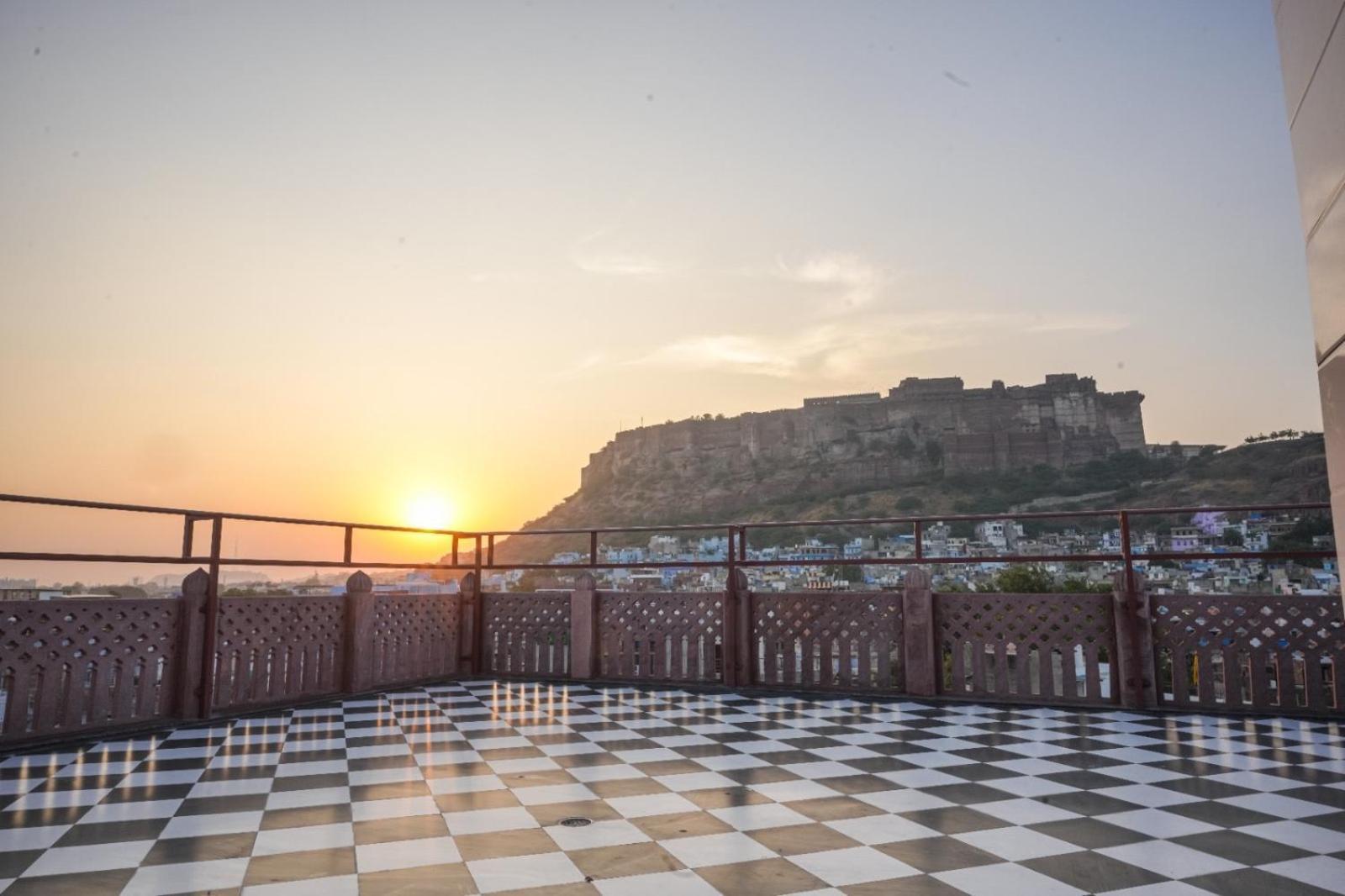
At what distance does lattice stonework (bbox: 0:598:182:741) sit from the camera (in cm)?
435

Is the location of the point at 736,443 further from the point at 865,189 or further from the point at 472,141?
the point at 472,141

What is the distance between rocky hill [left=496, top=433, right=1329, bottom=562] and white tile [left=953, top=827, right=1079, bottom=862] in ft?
143

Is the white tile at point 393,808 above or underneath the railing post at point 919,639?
underneath

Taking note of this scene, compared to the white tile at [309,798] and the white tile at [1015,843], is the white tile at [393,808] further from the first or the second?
the white tile at [1015,843]

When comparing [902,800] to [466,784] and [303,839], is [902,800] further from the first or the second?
[303,839]

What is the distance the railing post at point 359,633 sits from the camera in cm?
639

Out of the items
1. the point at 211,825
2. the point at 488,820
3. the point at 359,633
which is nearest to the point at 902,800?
the point at 488,820

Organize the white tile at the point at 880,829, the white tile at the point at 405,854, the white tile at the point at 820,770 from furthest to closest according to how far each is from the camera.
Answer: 1. the white tile at the point at 820,770
2. the white tile at the point at 880,829
3. the white tile at the point at 405,854

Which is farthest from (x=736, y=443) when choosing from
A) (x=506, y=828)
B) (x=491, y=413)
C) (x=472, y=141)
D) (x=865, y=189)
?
(x=506, y=828)

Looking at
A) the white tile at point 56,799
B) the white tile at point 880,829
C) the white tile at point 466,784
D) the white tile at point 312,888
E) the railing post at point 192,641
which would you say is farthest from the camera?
A: the railing post at point 192,641

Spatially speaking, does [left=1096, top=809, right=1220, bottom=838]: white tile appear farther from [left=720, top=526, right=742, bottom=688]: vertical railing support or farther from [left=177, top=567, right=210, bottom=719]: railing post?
[left=177, top=567, right=210, bottom=719]: railing post

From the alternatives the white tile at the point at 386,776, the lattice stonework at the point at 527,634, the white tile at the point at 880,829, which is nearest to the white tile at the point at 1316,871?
the white tile at the point at 880,829

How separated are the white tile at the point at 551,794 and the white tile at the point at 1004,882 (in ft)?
4.79

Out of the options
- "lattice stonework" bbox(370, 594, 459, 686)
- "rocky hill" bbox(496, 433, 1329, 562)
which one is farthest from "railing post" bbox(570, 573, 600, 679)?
"rocky hill" bbox(496, 433, 1329, 562)
